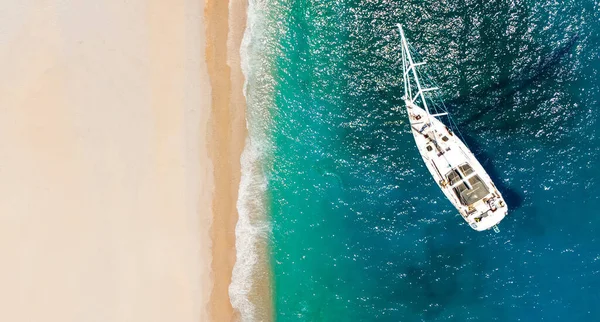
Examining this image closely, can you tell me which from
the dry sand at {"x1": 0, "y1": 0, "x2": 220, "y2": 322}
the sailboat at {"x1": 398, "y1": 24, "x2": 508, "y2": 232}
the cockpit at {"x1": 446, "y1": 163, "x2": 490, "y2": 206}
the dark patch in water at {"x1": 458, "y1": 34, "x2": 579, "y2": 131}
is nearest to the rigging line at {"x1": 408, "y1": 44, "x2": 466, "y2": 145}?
the dark patch in water at {"x1": 458, "y1": 34, "x2": 579, "y2": 131}

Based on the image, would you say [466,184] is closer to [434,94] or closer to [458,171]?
[458,171]

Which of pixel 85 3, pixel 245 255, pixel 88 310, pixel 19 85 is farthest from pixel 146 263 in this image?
pixel 85 3

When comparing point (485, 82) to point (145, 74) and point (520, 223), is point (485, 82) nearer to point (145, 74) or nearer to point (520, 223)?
point (520, 223)

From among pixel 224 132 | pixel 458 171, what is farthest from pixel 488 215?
pixel 224 132

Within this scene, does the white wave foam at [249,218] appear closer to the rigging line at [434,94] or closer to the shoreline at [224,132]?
the shoreline at [224,132]

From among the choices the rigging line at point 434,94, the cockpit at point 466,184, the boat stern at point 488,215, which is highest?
the rigging line at point 434,94

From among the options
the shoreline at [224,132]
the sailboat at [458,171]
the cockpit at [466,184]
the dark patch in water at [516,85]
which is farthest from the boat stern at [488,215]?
the shoreline at [224,132]
